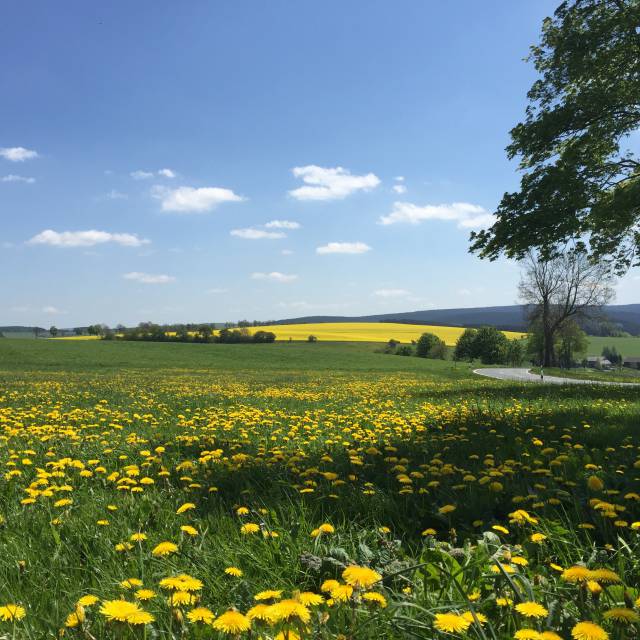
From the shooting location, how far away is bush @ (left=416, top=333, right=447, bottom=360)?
7914 cm

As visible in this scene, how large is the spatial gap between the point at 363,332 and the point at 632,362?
61353 millimetres

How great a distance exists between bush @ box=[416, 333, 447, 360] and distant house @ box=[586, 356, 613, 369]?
129 ft

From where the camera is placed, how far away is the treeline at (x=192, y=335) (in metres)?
73.4

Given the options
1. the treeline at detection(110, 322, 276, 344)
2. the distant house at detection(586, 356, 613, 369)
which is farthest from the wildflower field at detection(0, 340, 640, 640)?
the distant house at detection(586, 356, 613, 369)

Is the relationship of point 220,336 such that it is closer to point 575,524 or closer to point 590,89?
point 590,89

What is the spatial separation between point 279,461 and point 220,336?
7266 centimetres

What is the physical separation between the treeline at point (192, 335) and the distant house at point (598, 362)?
69.5 metres

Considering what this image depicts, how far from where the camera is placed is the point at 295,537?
2.84m

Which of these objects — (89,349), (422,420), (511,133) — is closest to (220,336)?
(89,349)

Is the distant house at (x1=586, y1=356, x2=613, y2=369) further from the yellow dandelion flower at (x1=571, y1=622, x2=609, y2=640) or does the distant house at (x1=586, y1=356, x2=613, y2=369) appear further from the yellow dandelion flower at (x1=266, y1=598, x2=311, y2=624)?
the yellow dandelion flower at (x1=266, y1=598, x2=311, y2=624)

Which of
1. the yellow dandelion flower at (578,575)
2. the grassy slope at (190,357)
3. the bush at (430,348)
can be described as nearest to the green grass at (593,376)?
the grassy slope at (190,357)

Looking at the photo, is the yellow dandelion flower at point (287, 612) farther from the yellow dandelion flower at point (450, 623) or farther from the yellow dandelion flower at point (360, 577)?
the yellow dandelion flower at point (450, 623)

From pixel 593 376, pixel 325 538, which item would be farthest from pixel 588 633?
pixel 593 376

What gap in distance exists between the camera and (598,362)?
97.1 m
